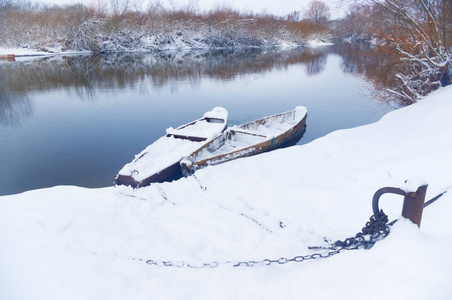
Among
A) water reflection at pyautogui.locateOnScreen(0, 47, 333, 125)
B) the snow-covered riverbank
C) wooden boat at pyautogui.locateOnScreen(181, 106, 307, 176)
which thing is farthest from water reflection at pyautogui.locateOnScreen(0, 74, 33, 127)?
the snow-covered riverbank

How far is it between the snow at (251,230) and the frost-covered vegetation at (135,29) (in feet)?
125

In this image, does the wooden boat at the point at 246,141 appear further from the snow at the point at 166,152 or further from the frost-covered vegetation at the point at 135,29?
the frost-covered vegetation at the point at 135,29

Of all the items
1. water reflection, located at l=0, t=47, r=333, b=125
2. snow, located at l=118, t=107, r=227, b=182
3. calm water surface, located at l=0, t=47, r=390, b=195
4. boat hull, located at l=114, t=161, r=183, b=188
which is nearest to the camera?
boat hull, located at l=114, t=161, r=183, b=188

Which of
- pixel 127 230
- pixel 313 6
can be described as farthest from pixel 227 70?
pixel 313 6

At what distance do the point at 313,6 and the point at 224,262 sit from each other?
80767 mm

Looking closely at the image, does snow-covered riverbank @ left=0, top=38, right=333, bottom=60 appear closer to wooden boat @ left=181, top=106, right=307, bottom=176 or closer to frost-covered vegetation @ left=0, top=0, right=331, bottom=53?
frost-covered vegetation @ left=0, top=0, right=331, bottom=53

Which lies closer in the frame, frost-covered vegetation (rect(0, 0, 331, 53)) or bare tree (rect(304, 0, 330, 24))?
frost-covered vegetation (rect(0, 0, 331, 53))

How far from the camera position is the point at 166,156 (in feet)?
23.9

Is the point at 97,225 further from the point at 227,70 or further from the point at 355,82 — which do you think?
the point at 227,70

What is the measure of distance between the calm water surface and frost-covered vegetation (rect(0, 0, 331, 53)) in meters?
12.3

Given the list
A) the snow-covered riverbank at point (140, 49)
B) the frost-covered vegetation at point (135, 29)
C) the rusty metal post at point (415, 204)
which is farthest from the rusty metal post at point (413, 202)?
the frost-covered vegetation at point (135, 29)

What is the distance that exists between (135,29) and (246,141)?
37.3 m

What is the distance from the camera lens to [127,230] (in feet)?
13.6

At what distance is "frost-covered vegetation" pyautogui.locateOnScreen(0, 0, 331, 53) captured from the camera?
34938 mm
